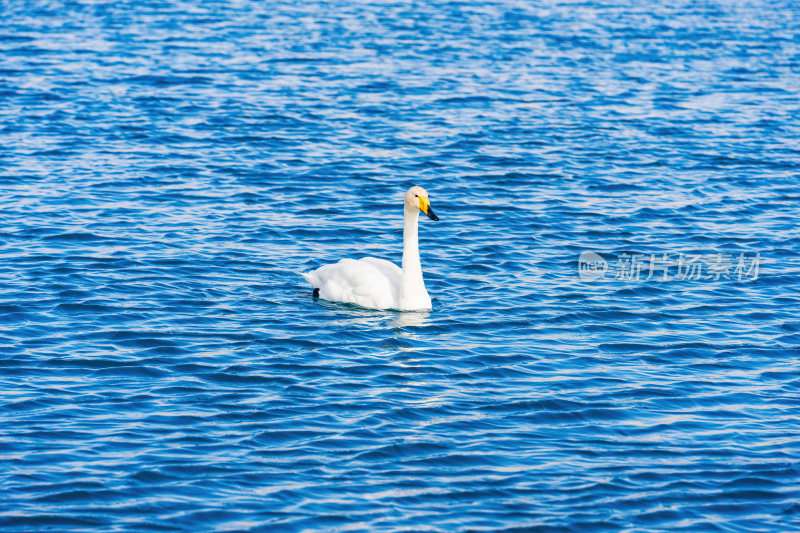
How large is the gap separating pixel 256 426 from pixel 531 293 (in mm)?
5987

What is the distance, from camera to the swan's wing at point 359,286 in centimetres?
1605

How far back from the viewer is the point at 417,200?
16.2m

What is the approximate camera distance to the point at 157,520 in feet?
33.0

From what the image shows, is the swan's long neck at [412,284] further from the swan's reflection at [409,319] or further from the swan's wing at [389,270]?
the swan's wing at [389,270]

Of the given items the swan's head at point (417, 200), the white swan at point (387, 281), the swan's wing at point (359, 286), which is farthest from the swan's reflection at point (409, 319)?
the swan's head at point (417, 200)

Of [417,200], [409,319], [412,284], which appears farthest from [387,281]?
[417,200]

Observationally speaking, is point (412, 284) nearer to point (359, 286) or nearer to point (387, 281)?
point (387, 281)

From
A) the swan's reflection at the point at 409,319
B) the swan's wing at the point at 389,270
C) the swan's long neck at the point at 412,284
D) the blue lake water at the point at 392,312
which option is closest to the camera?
the blue lake water at the point at 392,312

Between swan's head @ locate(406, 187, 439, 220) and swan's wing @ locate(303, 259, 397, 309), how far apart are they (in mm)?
995

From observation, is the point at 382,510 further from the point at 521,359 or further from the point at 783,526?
the point at 521,359

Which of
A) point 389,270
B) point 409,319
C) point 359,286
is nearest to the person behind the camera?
point 409,319

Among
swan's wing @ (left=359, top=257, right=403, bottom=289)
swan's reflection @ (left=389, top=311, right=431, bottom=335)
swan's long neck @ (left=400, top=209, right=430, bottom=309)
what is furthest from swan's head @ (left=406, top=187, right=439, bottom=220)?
swan's reflection @ (left=389, top=311, right=431, bottom=335)

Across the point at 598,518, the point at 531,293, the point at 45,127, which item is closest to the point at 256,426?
the point at 598,518

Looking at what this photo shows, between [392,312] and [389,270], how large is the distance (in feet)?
2.39
